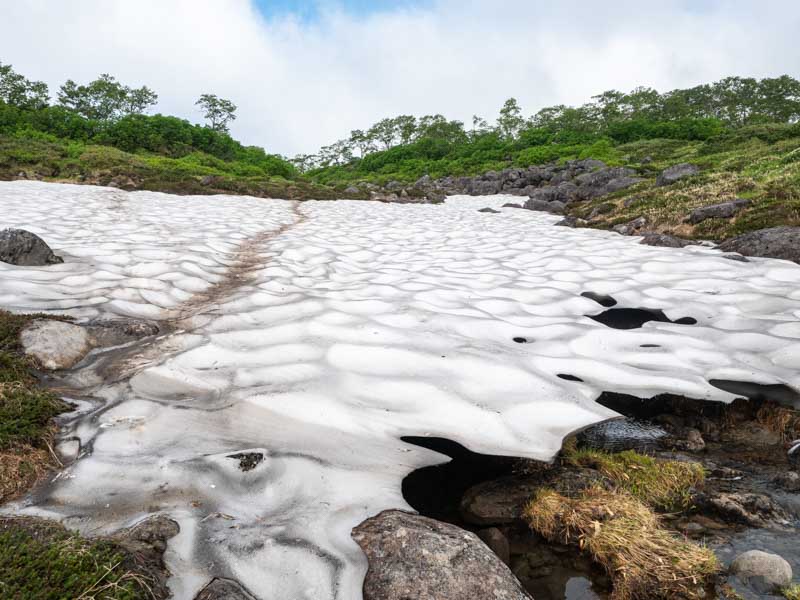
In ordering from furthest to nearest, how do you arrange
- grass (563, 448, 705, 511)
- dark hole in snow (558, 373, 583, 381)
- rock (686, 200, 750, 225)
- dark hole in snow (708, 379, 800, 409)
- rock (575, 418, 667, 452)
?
1. rock (686, 200, 750, 225)
2. dark hole in snow (558, 373, 583, 381)
3. dark hole in snow (708, 379, 800, 409)
4. rock (575, 418, 667, 452)
5. grass (563, 448, 705, 511)

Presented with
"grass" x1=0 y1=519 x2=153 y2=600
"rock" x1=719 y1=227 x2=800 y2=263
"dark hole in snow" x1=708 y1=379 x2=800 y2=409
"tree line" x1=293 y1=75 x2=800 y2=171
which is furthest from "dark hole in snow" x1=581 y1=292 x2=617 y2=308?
"tree line" x1=293 y1=75 x2=800 y2=171

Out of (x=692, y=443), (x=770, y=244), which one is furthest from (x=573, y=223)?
(x=692, y=443)

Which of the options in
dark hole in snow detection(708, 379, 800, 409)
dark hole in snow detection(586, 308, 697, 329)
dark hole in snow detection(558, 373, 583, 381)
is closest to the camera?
dark hole in snow detection(708, 379, 800, 409)

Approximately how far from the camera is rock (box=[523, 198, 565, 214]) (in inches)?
664

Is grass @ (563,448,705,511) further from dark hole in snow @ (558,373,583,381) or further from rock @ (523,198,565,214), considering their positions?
rock @ (523,198,565,214)

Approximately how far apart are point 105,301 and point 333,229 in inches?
291

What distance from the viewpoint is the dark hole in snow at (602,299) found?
5.31 m

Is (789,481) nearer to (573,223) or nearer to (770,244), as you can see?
(770,244)

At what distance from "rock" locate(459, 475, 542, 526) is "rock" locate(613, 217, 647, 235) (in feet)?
30.9

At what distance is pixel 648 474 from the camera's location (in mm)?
2662

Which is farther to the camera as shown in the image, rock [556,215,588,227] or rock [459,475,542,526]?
rock [556,215,588,227]

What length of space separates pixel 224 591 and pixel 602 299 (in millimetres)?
5110

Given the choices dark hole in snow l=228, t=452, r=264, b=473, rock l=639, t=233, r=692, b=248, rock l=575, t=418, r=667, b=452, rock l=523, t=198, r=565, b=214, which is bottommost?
dark hole in snow l=228, t=452, r=264, b=473

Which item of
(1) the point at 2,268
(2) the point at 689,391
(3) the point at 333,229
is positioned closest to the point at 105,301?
(1) the point at 2,268
